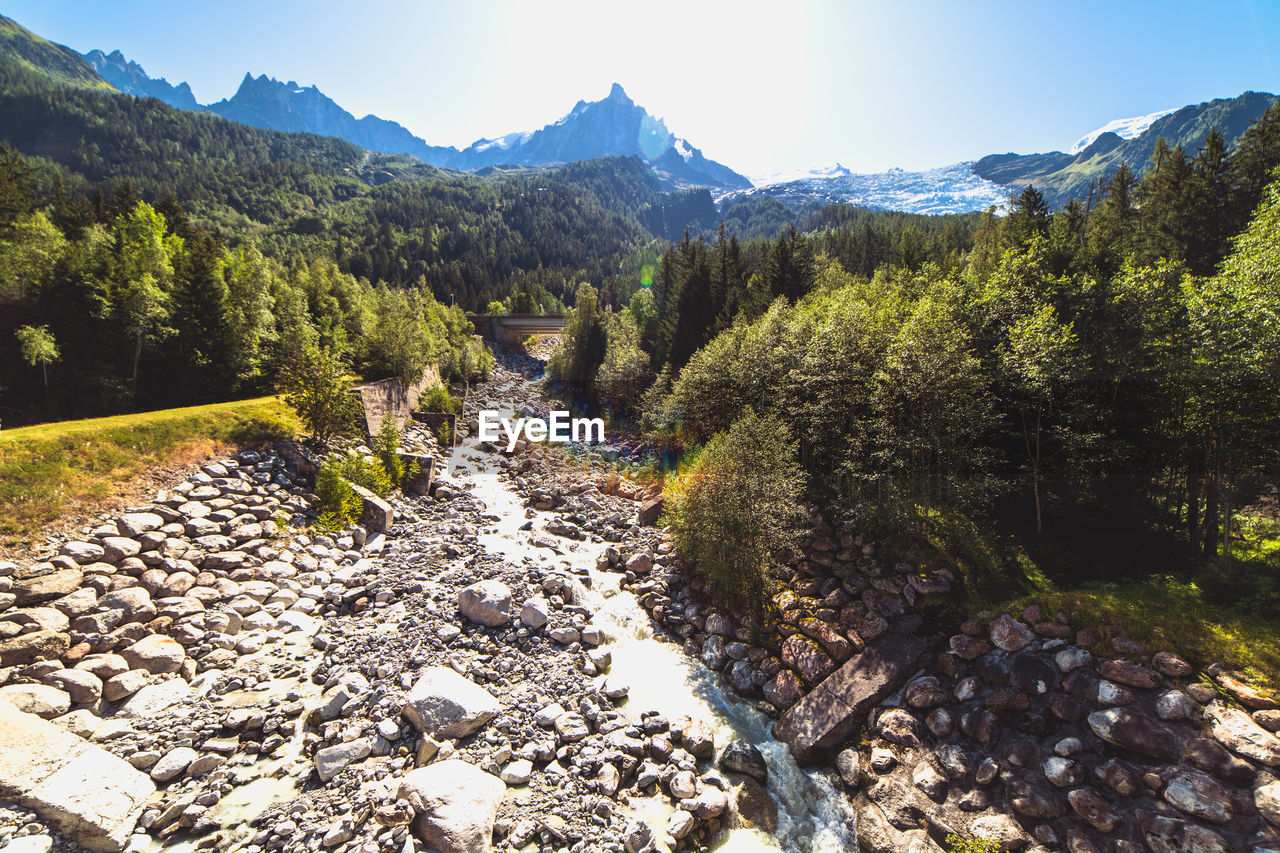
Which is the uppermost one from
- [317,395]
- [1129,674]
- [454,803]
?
[317,395]

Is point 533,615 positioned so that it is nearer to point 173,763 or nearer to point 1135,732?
point 173,763

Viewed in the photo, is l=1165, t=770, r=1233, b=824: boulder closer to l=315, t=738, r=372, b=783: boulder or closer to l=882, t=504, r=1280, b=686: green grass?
l=882, t=504, r=1280, b=686: green grass

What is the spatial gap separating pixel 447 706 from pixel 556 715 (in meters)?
3.42

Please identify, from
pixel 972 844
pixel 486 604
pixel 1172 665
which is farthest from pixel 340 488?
pixel 1172 665

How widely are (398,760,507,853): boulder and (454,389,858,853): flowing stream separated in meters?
4.02

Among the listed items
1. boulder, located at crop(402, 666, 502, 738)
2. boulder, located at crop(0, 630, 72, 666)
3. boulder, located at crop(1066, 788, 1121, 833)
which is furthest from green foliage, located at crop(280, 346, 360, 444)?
boulder, located at crop(1066, 788, 1121, 833)

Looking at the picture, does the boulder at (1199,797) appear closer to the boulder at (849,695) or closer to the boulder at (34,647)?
the boulder at (849,695)

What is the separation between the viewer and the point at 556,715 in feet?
49.8

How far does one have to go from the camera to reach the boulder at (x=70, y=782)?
33.0 feet

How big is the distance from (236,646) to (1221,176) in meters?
74.1

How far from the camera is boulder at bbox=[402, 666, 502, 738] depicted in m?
13.8

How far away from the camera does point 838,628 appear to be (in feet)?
60.4

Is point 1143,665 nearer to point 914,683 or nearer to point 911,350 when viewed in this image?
point 914,683

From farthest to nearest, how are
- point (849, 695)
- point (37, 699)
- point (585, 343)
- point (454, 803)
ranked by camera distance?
point (585, 343) < point (849, 695) < point (37, 699) < point (454, 803)
